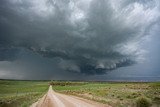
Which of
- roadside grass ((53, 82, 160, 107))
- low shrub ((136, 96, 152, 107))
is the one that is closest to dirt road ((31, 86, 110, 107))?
roadside grass ((53, 82, 160, 107))

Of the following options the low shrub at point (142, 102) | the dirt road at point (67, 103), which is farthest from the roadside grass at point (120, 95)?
the dirt road at point (67, 103)

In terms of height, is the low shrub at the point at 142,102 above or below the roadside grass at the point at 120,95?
below

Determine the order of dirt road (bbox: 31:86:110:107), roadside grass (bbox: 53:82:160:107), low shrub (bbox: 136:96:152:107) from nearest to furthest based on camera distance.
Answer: low shrub (bbox: 136:96:152:107), dirt road (bbox: 31:86:110:107), roadside grass (bbox: 53:82:160:107)

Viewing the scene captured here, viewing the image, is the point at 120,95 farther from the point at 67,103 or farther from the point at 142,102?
the point at 142,102

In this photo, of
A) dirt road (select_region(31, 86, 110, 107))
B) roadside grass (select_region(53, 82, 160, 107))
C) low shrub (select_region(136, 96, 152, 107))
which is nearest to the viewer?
low shrub (select_region(136, 96, 152, 107))

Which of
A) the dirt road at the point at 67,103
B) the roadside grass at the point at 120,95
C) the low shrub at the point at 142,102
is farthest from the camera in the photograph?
the roadside grass at the point at 120,95

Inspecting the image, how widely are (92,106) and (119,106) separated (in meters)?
3.34

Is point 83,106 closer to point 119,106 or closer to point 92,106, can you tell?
point 92,106

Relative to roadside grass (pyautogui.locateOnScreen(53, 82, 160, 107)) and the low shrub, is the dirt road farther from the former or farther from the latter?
the low shrub

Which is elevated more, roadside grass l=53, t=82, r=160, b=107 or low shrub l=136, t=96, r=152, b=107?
roadside grass l=53, t=82, r=160, b=107

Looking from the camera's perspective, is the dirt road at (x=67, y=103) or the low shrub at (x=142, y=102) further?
the dirt road at (x=67, y=103)

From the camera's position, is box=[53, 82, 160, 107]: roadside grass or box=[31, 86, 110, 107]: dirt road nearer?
box=[31, 86, 110, 107]: dirt road

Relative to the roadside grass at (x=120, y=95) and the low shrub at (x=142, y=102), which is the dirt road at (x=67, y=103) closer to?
the roadside grass at (x=120, y=95)

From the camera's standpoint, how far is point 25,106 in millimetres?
45344
